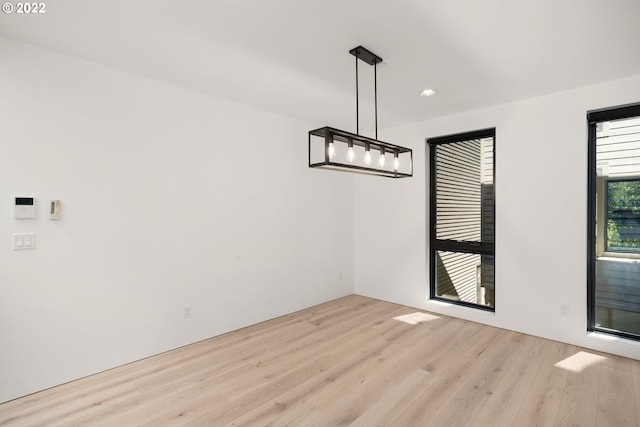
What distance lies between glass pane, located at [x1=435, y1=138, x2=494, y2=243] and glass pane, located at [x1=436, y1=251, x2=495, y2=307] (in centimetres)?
28

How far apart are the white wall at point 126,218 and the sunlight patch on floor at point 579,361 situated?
10.4ft

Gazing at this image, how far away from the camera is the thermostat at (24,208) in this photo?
2479mm

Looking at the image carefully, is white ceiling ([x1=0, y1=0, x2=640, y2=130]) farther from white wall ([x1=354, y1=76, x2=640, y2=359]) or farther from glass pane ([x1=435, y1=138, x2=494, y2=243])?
glass pane ([x1=435, y1=138, x2=494, y2=243])

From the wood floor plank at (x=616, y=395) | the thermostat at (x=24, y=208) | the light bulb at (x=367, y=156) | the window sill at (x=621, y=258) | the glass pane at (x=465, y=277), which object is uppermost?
the light bulb at (x=367, y=156)

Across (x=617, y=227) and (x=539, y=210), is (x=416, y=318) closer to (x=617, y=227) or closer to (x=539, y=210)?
(x=539, y=210)

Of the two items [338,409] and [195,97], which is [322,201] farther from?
[338,409]

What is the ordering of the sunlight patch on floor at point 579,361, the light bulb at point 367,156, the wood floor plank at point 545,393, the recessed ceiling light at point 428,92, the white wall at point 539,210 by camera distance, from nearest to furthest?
the wood floor plank at point 545,393, the light bulb at point 367,156, the sunlight patch on floor at point 579,361, the white wall at point 539,210, the recessed ceiling light at point 428,92

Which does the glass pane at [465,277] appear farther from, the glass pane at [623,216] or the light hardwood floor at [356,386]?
the glass pane at [623,216]

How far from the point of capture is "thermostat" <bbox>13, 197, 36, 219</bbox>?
2479mm

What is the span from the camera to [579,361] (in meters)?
3.04

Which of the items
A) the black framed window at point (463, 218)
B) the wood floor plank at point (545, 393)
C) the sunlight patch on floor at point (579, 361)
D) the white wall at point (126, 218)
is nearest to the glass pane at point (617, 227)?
the sunlight patch on floor at point (579, 361)

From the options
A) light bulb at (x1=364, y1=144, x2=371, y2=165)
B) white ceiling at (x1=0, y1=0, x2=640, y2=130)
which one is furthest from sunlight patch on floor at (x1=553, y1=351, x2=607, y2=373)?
white ceiling at (x1=0, y1=0, x2=640, y2=130)

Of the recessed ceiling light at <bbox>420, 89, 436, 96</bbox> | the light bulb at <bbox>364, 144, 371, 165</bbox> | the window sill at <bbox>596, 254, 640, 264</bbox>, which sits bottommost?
the window sill at <bbox>596, 254, 640, 264</bbox>

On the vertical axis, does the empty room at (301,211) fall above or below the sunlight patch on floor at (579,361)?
above
